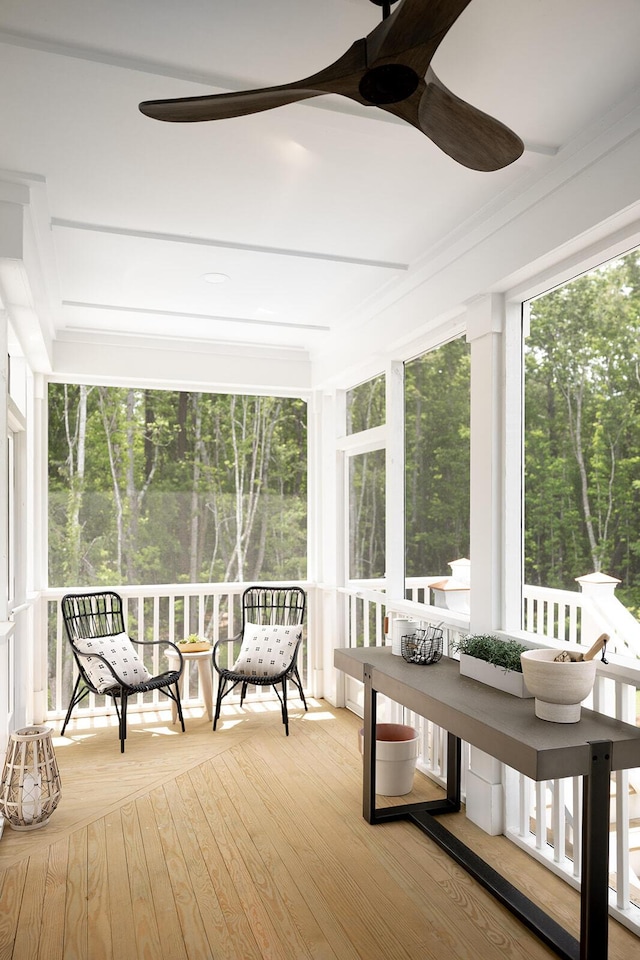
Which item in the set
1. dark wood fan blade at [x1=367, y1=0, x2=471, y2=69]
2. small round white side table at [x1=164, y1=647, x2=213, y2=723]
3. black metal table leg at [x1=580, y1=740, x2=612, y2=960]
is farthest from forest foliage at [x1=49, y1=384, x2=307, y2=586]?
dark wood fan blade at [x1=367, y1=0, x2=471, y2=69]

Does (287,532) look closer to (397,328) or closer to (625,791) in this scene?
(397,328)

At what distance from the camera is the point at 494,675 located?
2.97 m

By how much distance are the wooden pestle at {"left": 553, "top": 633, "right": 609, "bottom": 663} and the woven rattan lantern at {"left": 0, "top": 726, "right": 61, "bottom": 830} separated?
7.85ft

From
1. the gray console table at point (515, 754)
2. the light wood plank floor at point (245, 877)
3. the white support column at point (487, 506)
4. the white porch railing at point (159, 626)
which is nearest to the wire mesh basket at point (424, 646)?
the gray console table at point (515, 754)

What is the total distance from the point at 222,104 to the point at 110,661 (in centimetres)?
374

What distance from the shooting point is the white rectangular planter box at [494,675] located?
A: 2824 millimetres

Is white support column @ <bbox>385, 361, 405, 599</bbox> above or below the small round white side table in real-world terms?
above

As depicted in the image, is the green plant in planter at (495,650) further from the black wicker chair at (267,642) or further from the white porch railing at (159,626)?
the white porch railing at (159,626)

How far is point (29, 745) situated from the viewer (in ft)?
11.3

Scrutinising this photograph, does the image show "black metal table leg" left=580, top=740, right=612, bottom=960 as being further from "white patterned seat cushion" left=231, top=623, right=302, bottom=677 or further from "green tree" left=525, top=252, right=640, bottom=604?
"white patterned seat cushion" left=231, top=623, right=302, bottom=677

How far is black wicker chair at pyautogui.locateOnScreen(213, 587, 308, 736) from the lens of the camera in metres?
4.86

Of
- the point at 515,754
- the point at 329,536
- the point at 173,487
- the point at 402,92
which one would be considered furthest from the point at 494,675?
the point at 173,487

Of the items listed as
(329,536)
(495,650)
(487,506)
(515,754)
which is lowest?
(515,754)

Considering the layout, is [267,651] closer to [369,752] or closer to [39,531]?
[369,752]
